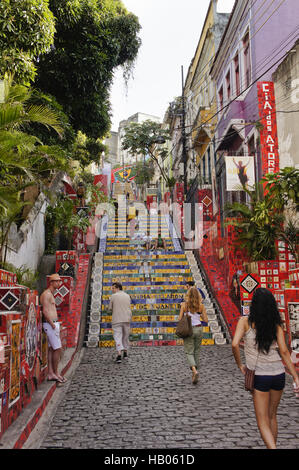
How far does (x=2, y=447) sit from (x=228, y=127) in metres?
15.0

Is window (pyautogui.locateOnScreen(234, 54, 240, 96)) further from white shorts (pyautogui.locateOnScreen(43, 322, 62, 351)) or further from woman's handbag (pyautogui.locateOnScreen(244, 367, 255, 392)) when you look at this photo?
woman's handbag (pyautogui.locateOnScreen(244, 367, 255, 392))

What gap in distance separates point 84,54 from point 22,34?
3.78 m

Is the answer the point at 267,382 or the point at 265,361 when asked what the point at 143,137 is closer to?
the point at 265,361

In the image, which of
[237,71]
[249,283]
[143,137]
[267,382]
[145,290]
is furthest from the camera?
[143,137]

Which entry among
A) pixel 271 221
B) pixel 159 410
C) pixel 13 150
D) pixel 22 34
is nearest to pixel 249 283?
pixel 271 221

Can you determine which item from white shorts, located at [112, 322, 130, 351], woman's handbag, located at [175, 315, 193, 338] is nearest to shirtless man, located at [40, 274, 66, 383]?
woman's handbag, located at [175, 315, 193, 338]

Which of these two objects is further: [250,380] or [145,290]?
[145,290]

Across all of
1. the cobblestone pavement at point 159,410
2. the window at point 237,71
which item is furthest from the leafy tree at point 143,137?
the cobblestone pavement at point 159,410

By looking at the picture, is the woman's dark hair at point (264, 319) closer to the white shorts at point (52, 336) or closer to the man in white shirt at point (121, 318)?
A: the white shorts at point (52, 336)

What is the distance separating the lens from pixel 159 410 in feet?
18.6

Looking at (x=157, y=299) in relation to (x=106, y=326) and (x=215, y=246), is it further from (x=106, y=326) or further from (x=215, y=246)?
(x=215, y=246)

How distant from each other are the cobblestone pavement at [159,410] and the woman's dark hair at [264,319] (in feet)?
4.07

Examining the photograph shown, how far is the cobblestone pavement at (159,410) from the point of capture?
4520 mm
